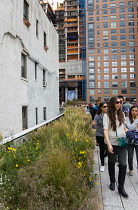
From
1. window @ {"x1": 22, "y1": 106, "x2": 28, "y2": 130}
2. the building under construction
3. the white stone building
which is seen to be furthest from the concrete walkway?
the building under construction

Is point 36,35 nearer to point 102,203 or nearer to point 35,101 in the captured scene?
point 35,101

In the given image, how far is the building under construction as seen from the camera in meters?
85.0

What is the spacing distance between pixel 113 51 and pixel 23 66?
67.6 metres

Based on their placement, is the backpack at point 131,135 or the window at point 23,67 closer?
the backpack at point 131,135

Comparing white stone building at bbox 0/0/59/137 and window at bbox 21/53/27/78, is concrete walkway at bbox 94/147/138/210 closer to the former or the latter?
white stone building at bbox 0/0/59/137

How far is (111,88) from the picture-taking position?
71.1 m

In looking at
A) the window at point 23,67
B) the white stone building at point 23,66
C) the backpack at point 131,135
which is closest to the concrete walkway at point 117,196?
the backpack at point 131,135

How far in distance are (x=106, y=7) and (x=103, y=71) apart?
89.4 feet

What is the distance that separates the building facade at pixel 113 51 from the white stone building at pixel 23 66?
57140 millimetres

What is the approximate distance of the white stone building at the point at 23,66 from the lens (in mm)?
8250

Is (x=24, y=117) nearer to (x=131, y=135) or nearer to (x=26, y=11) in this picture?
(x=26, y=11)

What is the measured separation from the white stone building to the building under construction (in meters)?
68.5

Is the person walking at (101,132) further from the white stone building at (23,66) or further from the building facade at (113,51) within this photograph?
the building facade at (113,51)

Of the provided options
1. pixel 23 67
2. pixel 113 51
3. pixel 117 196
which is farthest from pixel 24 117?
pixel 113 51
